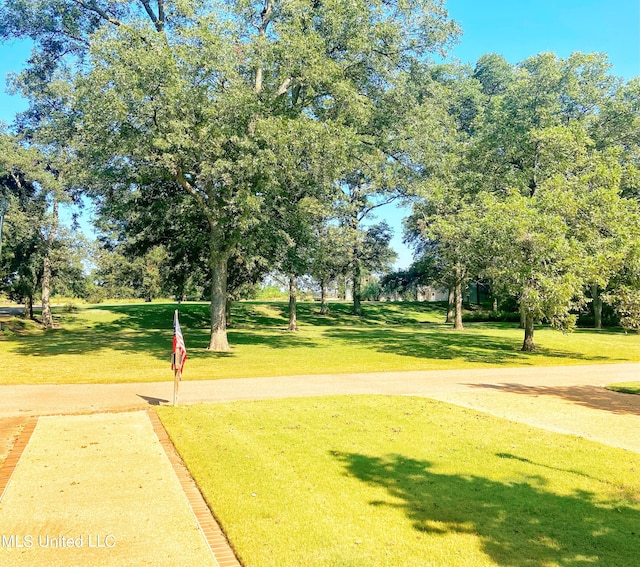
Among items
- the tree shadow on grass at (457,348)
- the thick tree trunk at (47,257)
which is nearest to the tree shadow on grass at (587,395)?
the tree shadow on grass at (457,348)

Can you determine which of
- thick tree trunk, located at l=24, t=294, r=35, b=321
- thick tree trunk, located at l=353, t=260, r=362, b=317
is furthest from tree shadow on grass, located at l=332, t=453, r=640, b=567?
thick tree trunk, located at l=353, t=260, r=362, b=317

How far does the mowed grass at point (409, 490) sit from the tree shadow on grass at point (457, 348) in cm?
1212

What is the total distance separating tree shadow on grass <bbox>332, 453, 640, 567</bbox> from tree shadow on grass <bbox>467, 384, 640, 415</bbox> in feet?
18.3

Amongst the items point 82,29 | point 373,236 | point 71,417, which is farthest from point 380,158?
point 373,236

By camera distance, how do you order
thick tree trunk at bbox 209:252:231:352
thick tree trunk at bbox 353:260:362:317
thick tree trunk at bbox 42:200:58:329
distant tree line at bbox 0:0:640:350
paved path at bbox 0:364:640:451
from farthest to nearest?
thick tree trunk at bbox 353:260:362:317
thick tree trunk at bbox 42:200:58:329
thick tree trunk at bbox 209:252:231:352
distant tree line at bbox 0:0:640:350
paved path at bbox 0:364:640:451

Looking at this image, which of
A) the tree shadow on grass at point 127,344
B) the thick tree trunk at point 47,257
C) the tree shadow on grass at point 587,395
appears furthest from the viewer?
the thick tree trunk at point 47,257

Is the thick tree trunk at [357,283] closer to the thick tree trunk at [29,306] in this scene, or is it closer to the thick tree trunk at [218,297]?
the thick tree trunk at [218,297]

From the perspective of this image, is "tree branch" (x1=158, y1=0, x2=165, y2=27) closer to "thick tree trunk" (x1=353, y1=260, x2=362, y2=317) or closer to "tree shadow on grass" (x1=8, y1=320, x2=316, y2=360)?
"tree shadow on grass" (x1=8, y1=320, x2=316, y2=360)

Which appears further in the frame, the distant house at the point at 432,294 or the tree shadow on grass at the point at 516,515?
the distant house at the point at 432,294

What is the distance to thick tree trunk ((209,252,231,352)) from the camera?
66.6ft

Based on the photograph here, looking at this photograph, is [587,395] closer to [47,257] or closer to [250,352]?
[250,352]

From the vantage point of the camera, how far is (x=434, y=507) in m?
5.04

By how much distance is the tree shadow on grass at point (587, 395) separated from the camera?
1054cm

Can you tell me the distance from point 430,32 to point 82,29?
1394cm
